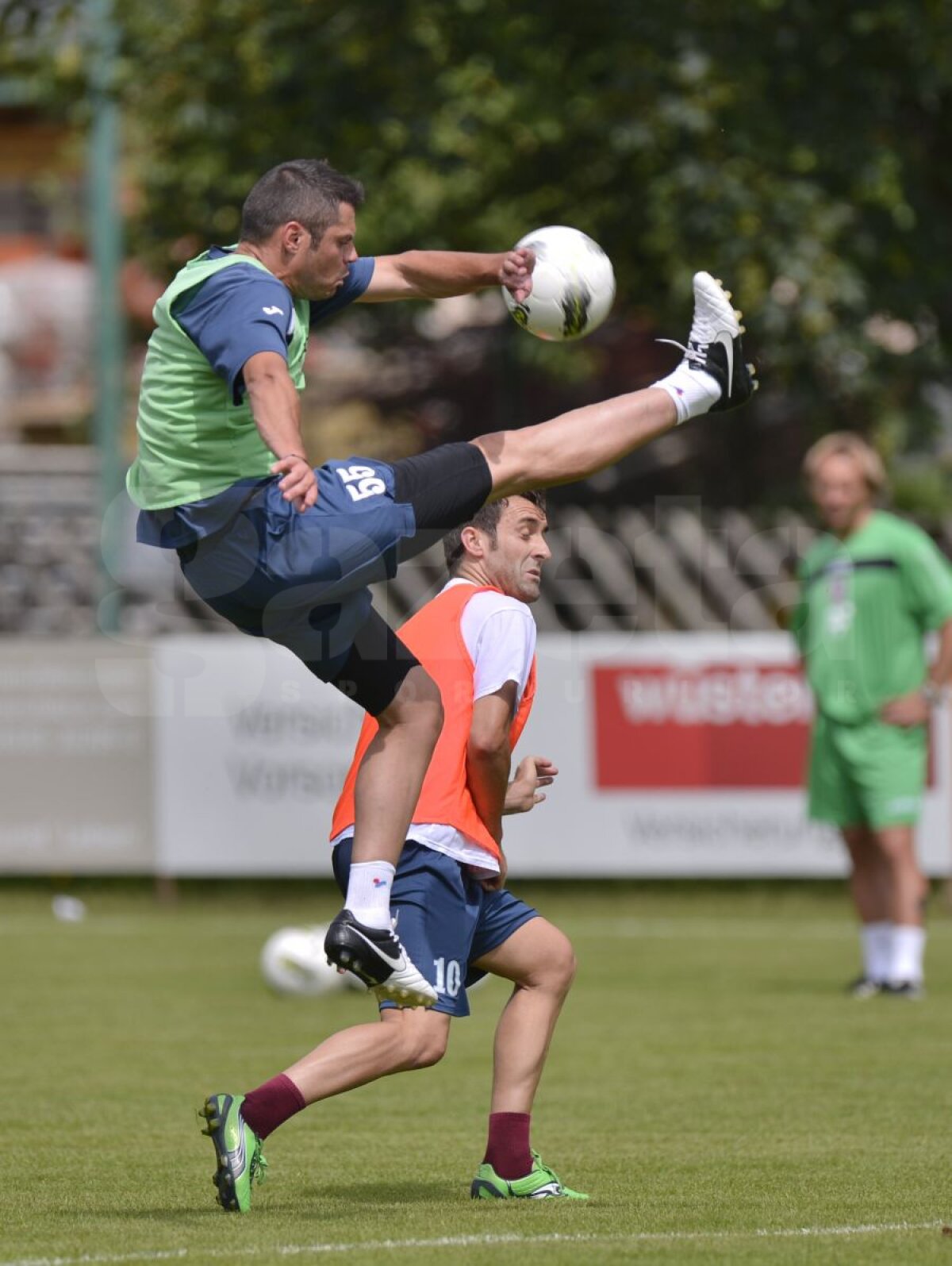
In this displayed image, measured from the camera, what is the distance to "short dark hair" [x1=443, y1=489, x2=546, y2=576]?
6023 mm

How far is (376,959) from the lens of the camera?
5.52m

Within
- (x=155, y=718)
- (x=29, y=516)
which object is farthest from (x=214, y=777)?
(x=29, y=516)

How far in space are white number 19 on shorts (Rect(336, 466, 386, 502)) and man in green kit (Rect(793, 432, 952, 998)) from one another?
5.77m

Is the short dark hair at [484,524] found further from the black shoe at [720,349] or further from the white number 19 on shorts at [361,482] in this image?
the black shoe at [720,349]

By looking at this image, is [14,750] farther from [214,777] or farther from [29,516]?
[29,516]

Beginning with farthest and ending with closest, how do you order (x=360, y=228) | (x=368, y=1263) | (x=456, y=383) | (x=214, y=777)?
(x=456, y=383), (x=360, y=228), (x=214, y=777), (x=368, y=1263)

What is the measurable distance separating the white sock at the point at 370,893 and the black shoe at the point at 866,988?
18.8 ft

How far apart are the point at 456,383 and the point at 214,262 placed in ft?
63.6

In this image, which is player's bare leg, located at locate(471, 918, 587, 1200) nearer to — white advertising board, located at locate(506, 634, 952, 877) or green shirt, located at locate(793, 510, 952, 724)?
green shirt, located at locate(793, 510, 952, 724)

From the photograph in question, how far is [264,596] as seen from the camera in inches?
222

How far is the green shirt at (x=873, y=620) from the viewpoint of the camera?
36.6 feet

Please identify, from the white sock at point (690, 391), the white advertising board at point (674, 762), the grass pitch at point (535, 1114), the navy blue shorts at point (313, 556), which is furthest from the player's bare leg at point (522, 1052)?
the white advertising board at point (674, 762)

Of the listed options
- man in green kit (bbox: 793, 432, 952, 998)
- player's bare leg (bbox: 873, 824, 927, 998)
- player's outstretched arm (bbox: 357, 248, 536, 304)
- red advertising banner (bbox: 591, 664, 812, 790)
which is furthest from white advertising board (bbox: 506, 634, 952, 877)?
player's outstretched arm (bbox: 357, 248, 536, 304)

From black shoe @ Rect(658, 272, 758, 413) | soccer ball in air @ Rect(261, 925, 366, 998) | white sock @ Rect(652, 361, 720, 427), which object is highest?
black shoe @ Rect(658, 272, 758, 413)
